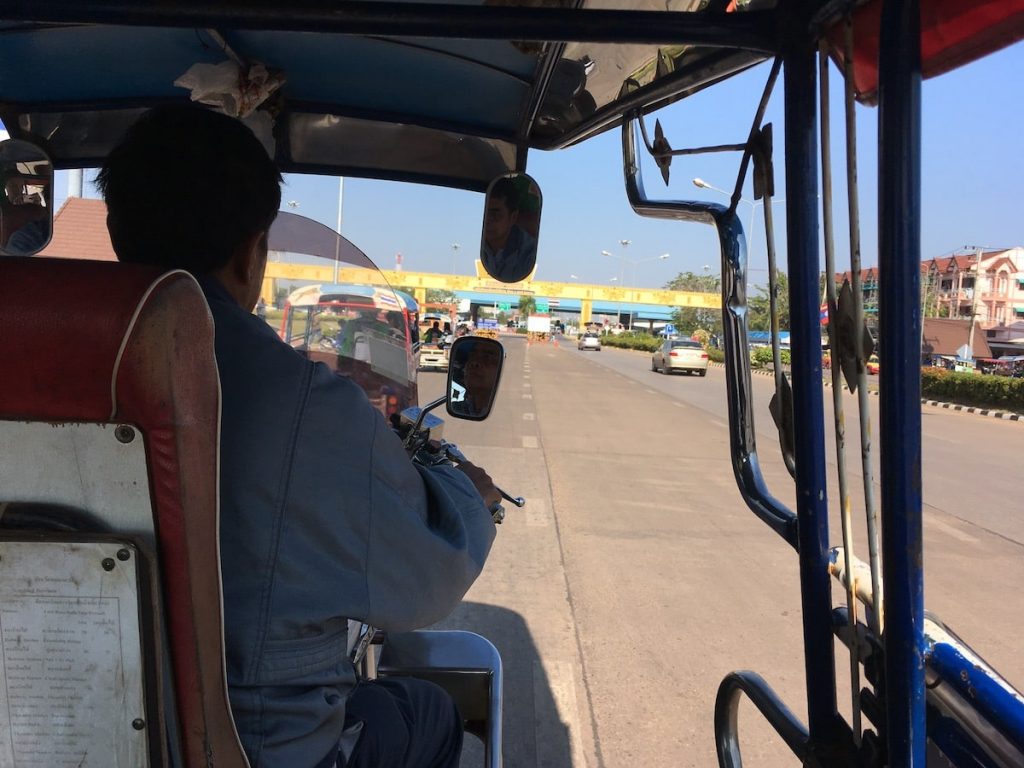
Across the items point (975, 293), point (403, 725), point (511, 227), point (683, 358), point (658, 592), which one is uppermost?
point (511, 227)

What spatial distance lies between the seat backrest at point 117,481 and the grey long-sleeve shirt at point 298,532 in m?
0.09

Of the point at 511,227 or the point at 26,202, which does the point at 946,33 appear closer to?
the point at 511,227

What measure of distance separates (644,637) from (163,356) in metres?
3.38

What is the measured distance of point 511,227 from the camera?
7.87 feet

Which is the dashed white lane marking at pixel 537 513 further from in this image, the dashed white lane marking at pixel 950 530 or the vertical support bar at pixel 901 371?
the vertical support bar at pixel 901 371

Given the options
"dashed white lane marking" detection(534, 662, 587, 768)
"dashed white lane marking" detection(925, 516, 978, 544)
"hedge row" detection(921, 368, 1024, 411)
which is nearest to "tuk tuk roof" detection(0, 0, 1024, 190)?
"dashed white lane marking" detection(534, 662, 587, 768)

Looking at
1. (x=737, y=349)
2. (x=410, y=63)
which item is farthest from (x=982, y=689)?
(x=410, y=63)

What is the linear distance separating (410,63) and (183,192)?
113cm

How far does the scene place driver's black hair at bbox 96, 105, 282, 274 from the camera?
1108 mm

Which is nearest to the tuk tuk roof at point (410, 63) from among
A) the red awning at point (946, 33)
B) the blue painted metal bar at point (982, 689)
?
the red awning at point (946, 33)

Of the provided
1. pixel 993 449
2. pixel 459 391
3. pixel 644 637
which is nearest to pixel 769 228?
pixel 459 391

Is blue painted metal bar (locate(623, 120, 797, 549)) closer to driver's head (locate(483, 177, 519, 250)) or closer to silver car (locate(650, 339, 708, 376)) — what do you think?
driver's head (locate(483, 177, 519, 250))

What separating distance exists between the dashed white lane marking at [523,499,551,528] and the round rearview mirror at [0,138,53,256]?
3962mm

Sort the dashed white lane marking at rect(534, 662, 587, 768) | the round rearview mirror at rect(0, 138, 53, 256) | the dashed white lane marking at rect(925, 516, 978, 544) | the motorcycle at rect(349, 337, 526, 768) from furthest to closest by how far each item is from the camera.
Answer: the dashed white lane marking at rect(925, 516, 978, 544) < the dashed white lane marking at rect(534, 662, 587, 768) < the round rearview mirror at rect(0, 138, 53, 256) < the motorcycle at rect(349, 337, 526, 768)
